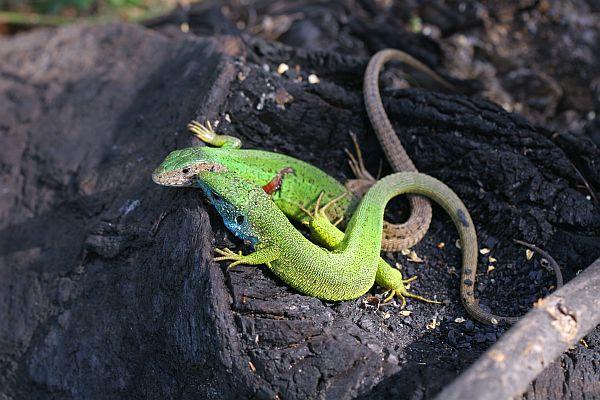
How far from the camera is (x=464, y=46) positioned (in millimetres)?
8789

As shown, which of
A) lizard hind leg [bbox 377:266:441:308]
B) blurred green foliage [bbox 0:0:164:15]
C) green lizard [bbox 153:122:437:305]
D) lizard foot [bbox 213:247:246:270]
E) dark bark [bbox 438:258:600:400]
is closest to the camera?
dark bark [bbox 438:258:600:400]

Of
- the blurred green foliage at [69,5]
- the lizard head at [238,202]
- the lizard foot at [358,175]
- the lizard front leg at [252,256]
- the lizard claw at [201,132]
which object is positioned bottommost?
the blurred green foliage at [69,5]

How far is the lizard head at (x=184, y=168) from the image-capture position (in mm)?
5035

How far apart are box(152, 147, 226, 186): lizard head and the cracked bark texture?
0.24m

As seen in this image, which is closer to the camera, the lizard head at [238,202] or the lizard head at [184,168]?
the lizard head at [238,202]

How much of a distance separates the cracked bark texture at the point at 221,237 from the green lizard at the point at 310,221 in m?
0.17

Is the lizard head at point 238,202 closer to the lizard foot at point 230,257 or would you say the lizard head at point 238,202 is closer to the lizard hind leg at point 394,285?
the lizard foot at point 230,257

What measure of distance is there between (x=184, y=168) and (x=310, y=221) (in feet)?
4.14

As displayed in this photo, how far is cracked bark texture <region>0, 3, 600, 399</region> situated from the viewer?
4.21 m

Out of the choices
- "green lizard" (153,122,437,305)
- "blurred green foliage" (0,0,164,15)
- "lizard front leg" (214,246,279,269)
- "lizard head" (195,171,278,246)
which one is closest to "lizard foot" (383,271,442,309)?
"green lizard" (153,122,437,305)

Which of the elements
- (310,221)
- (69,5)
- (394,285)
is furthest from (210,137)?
(69,5)

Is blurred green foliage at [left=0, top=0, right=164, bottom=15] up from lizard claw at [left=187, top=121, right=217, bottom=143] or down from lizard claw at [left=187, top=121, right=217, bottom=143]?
down

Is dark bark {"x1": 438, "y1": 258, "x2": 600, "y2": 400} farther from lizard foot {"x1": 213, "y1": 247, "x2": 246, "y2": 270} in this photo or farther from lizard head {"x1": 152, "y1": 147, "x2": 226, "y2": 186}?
lizard head {"x1": 152, "y1": 147, "x2": 226, "y2": 186}

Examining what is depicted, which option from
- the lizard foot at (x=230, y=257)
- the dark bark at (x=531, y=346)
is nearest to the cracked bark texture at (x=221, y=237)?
the lizard foot at (x=230, y=257)
